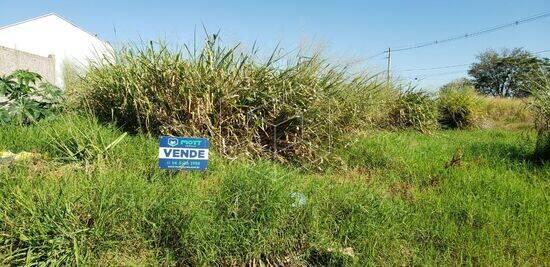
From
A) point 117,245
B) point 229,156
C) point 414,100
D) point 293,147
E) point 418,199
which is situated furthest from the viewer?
point 414,100

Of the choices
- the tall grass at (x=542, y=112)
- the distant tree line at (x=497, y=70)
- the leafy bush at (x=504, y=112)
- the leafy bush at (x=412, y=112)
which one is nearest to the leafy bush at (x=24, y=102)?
the tall grass at (x=542, y=112)

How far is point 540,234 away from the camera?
303cm

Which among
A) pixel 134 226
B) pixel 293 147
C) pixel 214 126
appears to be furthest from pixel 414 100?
pixel 134 226

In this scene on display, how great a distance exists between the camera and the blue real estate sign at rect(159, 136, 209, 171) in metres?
3.04

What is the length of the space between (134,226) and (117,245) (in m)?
0.14

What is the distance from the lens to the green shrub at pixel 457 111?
10.8 m

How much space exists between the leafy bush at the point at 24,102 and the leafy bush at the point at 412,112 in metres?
6.10

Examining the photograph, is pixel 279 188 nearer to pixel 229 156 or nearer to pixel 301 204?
pixel 301 204

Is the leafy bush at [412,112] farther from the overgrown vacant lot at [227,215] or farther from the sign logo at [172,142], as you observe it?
the sign logo at [172,142]

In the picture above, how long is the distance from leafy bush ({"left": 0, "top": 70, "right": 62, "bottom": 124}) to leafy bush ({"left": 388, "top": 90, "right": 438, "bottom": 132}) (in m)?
6.10

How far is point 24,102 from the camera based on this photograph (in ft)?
14.3

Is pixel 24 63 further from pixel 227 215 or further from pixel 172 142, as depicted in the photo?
pixel 227 215

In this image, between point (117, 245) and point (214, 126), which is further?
point (214, 126)

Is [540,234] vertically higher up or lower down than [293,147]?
lower down
